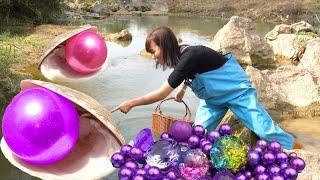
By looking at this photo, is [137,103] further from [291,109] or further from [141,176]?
[291,109]

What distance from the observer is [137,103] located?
3.93 m

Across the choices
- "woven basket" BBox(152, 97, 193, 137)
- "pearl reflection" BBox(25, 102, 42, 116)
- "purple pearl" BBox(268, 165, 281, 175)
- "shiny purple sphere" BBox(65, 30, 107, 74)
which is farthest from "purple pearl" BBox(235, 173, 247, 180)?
"shiny purple sphere" BBox(65, 30, 107, 74)

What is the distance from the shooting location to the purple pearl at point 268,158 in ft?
11.5

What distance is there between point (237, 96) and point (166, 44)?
2.66ft

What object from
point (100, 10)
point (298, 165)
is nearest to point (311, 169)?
point (298, 165)

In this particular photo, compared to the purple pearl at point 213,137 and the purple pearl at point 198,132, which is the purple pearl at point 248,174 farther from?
the purple pearl at point 198,132

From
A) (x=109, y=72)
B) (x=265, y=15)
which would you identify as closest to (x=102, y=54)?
(x=109, y=72)

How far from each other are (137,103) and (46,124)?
0.76 metres

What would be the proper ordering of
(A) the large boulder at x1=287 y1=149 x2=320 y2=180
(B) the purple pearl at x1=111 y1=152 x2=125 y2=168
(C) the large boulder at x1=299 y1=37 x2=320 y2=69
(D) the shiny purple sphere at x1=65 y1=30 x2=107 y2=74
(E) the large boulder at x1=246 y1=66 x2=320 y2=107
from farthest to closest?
(C) the large boulder at x1=299 y1=37 x2=320 y2=69
(E) the large boulder at x1=246 y1=66 x2=320 y2=107
(D) the shiny purple sphere at x1=65 y1=30 x2=107 y2=74
(A) the large boulder at x1=287 y1=149 x2=320 y2=180
(B) the purple pearl at x1=111 y1=152 x2=125 y2=168

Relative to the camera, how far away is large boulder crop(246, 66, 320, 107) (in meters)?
6.95

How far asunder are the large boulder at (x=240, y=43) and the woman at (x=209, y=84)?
258 inches

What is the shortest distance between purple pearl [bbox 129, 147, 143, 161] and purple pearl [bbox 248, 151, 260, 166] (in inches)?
29.8

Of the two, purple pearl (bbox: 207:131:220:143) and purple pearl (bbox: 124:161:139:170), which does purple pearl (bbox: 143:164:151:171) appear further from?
purple pearl (bbox: 207:131:220:143)

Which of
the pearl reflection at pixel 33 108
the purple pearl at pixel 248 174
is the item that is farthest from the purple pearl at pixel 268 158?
the pearl reflection at pixel 33 108
